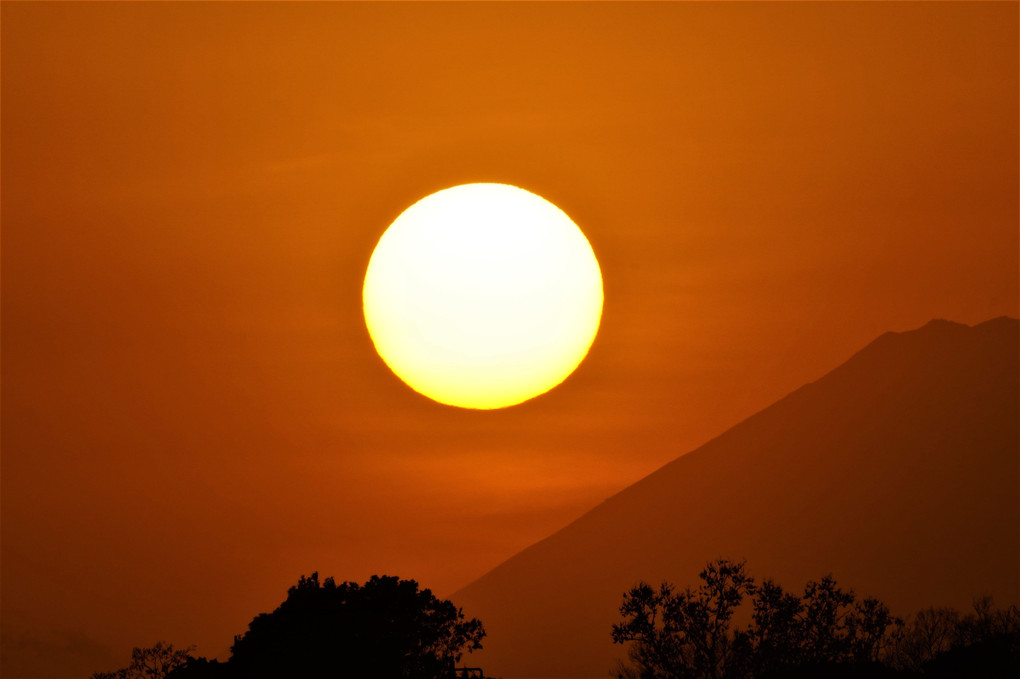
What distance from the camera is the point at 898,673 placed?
43.4 meters

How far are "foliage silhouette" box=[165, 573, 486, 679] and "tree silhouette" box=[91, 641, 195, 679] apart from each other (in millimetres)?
18668

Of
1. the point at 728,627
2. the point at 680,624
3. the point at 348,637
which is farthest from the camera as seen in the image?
the point at 680,624

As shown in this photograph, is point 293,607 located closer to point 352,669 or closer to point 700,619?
point 352,669

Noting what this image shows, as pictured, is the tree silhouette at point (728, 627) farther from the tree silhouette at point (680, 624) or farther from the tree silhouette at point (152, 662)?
the tree silhouette at point (152, 662)

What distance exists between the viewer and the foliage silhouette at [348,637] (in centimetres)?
4988

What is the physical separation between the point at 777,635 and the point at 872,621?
5338mm

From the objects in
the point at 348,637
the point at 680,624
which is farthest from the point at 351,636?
the point at 680,624

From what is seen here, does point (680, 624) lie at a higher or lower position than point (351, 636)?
higher

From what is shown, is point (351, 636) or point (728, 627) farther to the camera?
point (728, 627)

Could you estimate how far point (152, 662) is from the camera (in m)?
72.1

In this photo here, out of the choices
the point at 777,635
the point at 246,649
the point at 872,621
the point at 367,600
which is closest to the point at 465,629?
the point at 367,600

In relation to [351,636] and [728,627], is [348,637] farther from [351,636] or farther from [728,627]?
[728,627]

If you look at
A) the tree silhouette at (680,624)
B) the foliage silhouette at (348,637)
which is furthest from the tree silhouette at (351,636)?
the tree silhouette at (680,624)

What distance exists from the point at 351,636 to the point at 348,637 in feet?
0.53
